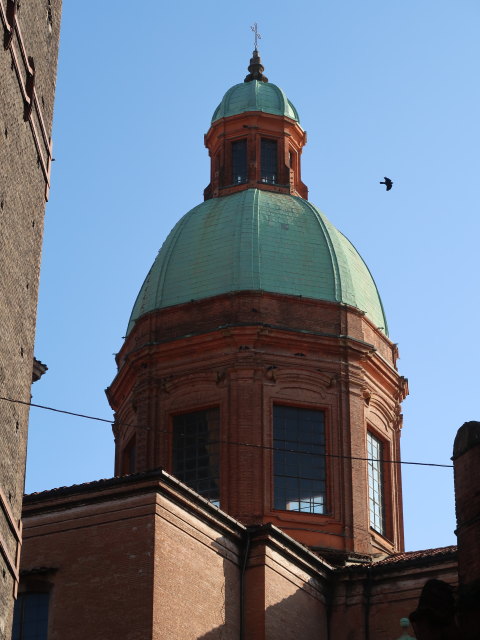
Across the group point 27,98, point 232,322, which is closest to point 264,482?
point 232,322

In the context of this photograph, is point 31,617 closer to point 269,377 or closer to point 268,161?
point 269,377

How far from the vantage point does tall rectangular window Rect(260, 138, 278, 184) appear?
45156 millimetres

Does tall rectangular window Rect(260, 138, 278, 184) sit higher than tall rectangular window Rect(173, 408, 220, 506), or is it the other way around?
tall rectangular window Rect(260, 138, 278, 184)

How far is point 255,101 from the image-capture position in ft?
151

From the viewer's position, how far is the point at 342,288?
137 feet

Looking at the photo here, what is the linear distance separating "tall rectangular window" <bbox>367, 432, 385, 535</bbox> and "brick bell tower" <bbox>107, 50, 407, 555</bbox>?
0.06 meters

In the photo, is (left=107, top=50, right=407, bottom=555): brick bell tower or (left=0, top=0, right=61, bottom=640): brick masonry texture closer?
(left=0, top=0, right=61, bottom=640): brick masonry texture

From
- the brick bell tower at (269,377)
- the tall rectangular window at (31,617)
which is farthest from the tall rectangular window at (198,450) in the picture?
the tall rectangular window at (31,617)

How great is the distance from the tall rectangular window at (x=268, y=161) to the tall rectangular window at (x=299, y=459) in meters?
8.28

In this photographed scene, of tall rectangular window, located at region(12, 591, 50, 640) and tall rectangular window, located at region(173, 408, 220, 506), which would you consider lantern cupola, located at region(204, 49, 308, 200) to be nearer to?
tall rectangular window, located at region(173, 408, 220, 506)

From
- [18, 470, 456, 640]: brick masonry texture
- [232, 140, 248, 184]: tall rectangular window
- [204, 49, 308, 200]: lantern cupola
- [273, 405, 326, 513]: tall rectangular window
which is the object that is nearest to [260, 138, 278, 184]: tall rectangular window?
[204, 49, 308, 200]: lantern cupola

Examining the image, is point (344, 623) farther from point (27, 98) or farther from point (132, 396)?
point (27, 98)

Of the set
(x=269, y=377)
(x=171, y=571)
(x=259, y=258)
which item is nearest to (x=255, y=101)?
(x=259, y=258)

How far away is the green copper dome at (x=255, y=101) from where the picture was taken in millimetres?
46031
